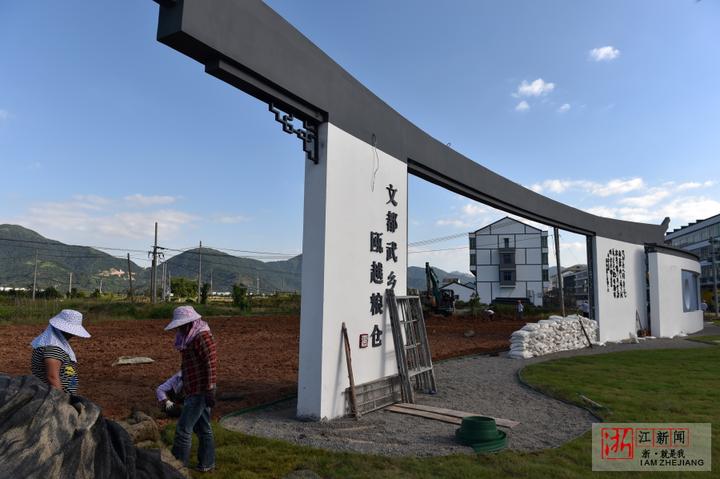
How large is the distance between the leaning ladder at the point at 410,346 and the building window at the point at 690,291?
19.0 m

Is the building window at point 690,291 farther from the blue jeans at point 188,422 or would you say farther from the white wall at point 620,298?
the blue jeans at point 188,422

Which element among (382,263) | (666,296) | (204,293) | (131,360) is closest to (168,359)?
(131,360)

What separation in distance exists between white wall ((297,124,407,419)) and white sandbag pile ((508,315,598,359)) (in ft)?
20.4

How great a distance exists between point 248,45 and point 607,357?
1168 centimetres

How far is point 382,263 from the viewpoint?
7.39m

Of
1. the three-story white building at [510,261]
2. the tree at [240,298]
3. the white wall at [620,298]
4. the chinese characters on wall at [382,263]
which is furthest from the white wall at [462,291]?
the chinese characters on wall at [382,263]

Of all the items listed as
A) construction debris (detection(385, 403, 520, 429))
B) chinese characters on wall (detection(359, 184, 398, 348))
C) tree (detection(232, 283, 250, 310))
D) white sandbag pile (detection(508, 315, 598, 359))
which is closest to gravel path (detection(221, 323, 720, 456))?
construction debris (detection(385, 403, 520, 429))

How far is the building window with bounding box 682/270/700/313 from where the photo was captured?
21.7 meters

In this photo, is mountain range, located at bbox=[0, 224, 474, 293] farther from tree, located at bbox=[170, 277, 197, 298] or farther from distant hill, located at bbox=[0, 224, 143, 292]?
tree, located at bbox=[170, 277, 197, 298]

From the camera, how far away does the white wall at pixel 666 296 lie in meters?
18.2

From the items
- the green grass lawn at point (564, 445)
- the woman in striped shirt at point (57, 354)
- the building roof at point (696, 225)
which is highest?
the building roof at point (696, 225)

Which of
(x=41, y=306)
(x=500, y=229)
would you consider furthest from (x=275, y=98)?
(x=500, y=229)

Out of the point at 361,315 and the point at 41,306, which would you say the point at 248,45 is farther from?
the point at 41,306

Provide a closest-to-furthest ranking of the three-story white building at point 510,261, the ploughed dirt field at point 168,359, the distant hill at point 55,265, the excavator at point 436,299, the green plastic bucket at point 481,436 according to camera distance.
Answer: the green plastic bucket at point 481,436 → the ploughed dirt field at point 168,359 → the excavator at point 436,299 → the three-story white building at point 510,261 → the distant hill at point 55,265
